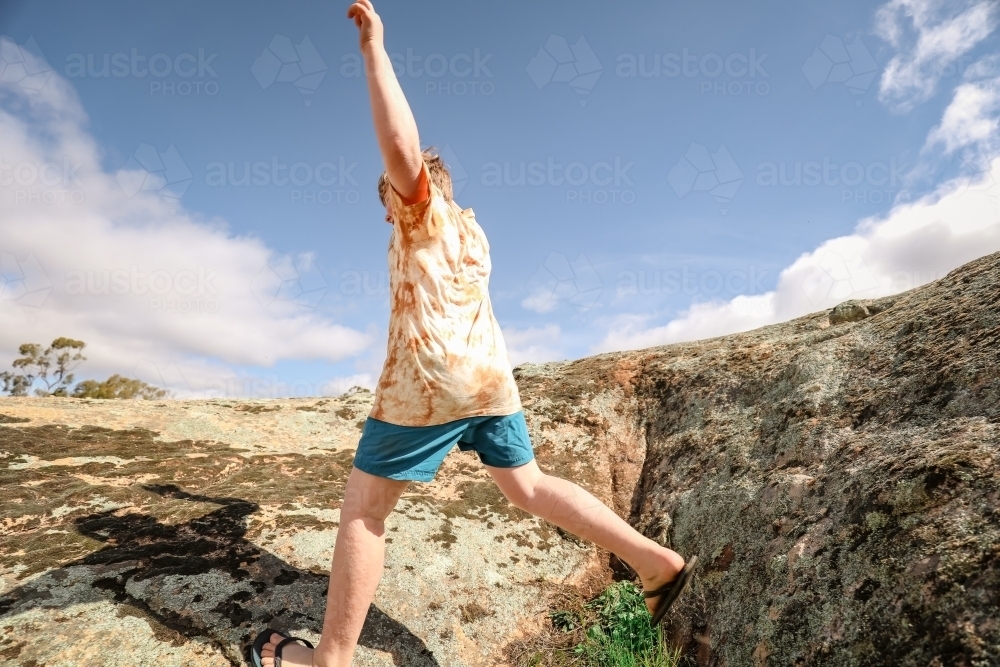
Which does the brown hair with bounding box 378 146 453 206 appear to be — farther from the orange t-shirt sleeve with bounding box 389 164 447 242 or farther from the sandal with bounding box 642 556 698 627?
the sandal with bounding box 642 556 698 627

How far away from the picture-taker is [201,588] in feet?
11.3

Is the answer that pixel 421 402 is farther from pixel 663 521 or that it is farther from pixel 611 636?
pixel 663 521

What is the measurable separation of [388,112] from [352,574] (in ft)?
8.05

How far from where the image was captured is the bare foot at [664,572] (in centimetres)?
333

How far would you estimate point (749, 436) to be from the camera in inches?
167

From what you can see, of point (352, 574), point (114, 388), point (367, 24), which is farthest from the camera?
point (114, 388)

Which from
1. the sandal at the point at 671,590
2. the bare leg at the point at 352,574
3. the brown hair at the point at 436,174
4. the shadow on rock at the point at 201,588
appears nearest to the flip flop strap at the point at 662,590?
the sandal at the point at 671,590

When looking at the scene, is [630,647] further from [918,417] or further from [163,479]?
[163,479]

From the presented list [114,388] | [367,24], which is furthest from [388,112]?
[114,388]

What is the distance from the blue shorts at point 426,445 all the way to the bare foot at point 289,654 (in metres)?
1.05

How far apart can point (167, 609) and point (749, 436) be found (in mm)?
4114

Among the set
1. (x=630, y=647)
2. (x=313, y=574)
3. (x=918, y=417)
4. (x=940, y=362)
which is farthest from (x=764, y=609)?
(x=313, y=574)

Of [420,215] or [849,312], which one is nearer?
[420,215]

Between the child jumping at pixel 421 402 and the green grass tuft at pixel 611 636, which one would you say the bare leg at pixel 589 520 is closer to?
the child jumping at pixel 421 402
